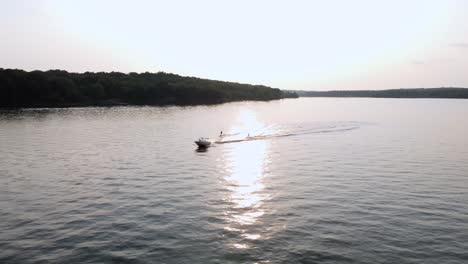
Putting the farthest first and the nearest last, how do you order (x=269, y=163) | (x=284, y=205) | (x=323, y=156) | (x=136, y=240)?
(x=323, y=156) < (x=269, y=163) < (x=284, y=205) < (x=136, y=240)

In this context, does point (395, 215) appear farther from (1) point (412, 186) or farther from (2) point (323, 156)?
(2) point (323, 156)

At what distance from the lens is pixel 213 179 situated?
51.0 meters

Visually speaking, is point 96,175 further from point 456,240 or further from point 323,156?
point 456,240

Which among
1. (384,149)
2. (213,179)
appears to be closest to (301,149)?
(384,149)

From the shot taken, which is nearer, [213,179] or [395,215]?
[395,215]

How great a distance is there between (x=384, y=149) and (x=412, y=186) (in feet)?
105

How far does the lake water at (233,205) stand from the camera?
89.3ft

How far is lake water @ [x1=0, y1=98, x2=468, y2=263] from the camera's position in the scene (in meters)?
27.2

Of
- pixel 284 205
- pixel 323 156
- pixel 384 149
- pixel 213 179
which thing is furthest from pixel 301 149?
pixel 284 205

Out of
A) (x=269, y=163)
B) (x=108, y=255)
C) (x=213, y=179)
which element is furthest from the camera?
(x=269, y=163)

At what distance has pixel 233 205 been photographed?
38.4 m

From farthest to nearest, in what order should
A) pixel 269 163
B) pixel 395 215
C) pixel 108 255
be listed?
pixel 269 163
pixel 395 215
pixel 108 255

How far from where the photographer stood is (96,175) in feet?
172

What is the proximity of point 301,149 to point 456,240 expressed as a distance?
49.6 m
